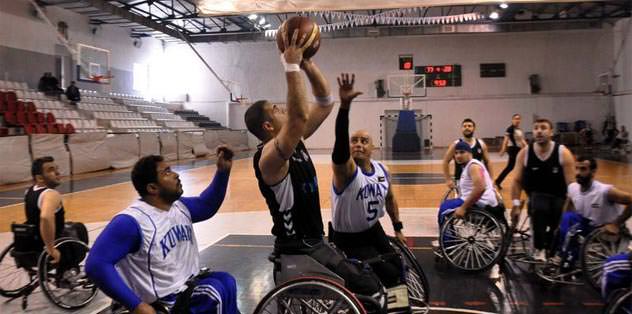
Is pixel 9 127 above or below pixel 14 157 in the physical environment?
above

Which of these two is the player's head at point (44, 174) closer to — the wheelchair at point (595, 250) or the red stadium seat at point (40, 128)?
the wheelchair at point (595, 250)

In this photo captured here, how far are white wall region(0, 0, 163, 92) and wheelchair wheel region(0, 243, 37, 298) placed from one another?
1378cm


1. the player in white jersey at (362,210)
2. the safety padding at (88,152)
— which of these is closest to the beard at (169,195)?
the player in white jersey at (362,210)

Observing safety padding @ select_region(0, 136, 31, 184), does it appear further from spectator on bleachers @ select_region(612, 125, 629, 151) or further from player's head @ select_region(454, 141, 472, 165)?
spectator on bleachers @ select_region(612, 125, 629, 151)

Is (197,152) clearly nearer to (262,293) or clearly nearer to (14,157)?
(14,157)

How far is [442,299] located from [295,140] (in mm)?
2284

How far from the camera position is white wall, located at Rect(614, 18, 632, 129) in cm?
2036

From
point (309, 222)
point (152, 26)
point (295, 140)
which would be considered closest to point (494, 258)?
point (309, 222)

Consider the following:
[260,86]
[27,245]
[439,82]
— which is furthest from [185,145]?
[27,245]

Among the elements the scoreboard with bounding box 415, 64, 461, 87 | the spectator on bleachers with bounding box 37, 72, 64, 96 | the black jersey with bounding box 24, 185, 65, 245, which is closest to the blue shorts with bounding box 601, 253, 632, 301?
the black jersey with bounding box 24, 185, 65, 245

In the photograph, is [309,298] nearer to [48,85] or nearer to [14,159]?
[14,159]

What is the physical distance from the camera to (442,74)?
2414 cm

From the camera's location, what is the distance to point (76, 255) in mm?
3793

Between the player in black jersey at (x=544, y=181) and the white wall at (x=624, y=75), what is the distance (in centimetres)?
1926
